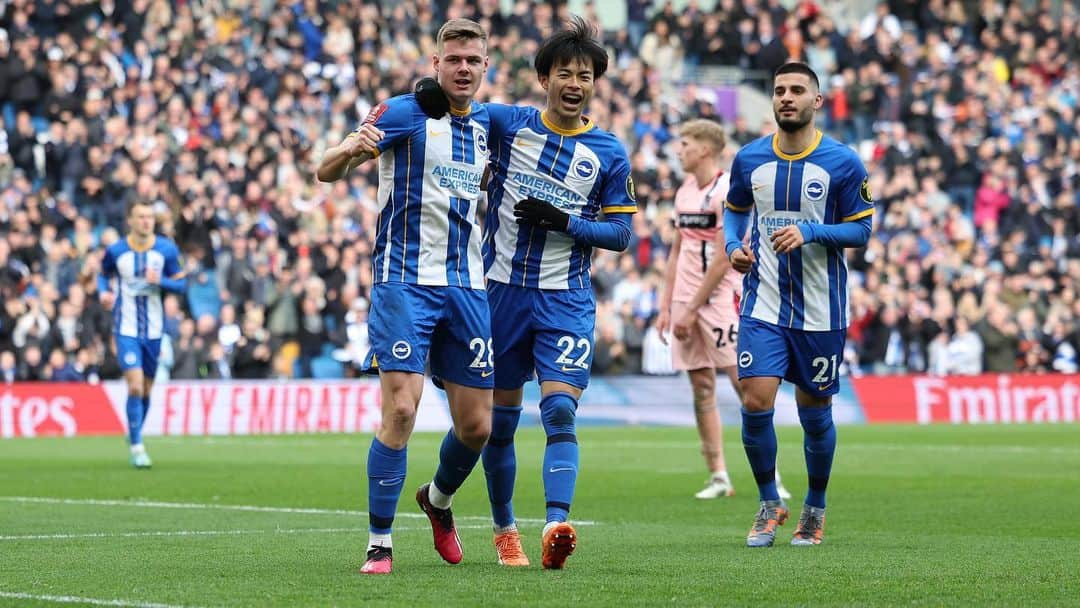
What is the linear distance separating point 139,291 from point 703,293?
651cm

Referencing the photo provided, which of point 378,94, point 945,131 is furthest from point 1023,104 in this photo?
point 378,94

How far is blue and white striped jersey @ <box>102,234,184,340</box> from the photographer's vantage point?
1733cm

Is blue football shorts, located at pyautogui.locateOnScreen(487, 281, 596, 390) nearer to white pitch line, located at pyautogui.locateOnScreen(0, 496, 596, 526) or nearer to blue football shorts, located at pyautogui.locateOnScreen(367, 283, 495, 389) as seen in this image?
blue football shorts, located at pyautogui.locateOnScreen(367, 283, 495, 389)

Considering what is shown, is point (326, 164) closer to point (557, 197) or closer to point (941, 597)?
point (557, 197)

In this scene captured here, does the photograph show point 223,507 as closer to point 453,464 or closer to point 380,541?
point 453,464

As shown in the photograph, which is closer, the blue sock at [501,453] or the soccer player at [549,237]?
the soccer player at [549,237]

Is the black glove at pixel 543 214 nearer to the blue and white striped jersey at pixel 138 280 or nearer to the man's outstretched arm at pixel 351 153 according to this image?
the man's outstretched arm at pixel 351 153

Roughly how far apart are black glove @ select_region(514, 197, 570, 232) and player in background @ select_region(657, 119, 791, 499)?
4958mm

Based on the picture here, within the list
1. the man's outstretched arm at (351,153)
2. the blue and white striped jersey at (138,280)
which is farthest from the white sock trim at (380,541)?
the blue and white striped jersey at (138,280)

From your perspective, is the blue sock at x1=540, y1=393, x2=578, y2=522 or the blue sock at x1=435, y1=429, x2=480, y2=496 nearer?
the blue sock at x1=540, y1=393, x2=578, y2=522

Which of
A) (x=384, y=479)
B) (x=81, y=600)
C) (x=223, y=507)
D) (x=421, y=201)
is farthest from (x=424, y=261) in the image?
(x=223, y=507)

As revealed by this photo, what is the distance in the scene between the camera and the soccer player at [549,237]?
27.6 ft

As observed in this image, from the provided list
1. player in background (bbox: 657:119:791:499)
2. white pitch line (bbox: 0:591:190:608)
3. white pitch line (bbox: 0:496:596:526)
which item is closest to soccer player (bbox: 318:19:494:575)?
white pitch line (bbox: 0:591:190:608)

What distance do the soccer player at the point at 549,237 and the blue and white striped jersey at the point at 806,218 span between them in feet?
4.04
